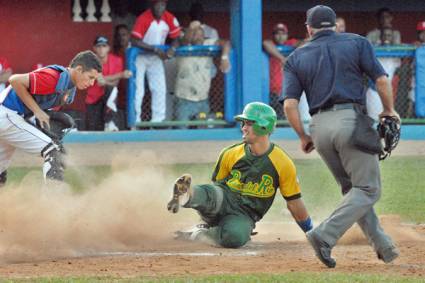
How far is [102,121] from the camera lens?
18219 mm

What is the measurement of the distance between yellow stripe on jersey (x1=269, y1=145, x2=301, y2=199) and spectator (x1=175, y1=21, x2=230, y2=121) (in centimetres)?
937

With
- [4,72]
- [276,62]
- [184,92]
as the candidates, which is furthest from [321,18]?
[276,62]

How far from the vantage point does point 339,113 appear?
7352 millimetres

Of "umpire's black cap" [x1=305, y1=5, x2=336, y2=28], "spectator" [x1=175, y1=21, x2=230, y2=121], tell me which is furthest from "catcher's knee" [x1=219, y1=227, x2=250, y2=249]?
"spectator" [x1=175, y1=21, x2=230, y2=121]

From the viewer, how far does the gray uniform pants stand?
7234 mm

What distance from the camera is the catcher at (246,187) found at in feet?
27.4

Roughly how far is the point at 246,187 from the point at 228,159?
0.28 metres

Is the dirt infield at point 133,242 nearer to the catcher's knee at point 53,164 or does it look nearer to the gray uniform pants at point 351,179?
the catcher's knee at point 53,164

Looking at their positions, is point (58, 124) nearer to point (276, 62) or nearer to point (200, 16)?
point (200, 16)


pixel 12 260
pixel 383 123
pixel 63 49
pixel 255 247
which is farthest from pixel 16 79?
pixel 63 49

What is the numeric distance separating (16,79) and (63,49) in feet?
36.2

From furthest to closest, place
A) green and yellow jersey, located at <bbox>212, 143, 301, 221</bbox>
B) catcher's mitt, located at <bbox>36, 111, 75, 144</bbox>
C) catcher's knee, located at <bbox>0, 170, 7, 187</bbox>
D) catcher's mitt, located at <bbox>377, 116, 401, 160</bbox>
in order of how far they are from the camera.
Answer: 1. catcher's knee, located at <bbox>0, 170, 7, 187</bbox>
2. catcher's mitt, located at <bbox>36, 111, 75, 144</bbox>
3. green and yellow jersey, located at <bbox>212, 143, 301, 221</bbox>
4. catcher's mitt, located at <bbox>377, 116, 401, 160</bbox>

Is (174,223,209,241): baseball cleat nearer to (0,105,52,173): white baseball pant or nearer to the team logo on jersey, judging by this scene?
the team logo on jersey

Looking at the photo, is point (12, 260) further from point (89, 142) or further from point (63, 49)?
point (63, 49)
